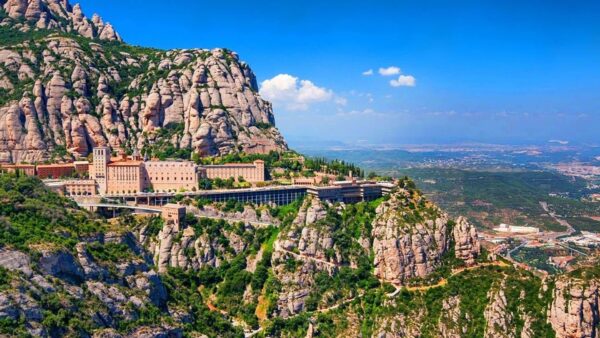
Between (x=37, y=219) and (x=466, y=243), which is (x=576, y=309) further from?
(x=37, y=219)

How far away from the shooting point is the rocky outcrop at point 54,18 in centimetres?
17191

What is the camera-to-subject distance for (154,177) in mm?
118188

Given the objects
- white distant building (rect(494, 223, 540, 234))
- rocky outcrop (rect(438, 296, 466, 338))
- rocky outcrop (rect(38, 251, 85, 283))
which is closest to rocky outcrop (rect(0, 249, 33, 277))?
rocky outcrop (rect(38, 251, 85, 283))

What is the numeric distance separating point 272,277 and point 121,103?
6937cm

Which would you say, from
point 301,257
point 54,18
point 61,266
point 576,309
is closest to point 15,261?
point 61,266

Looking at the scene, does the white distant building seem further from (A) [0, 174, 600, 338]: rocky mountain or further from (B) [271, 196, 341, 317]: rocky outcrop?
(B) [271, 196, 341, 317]: rocky outcrop

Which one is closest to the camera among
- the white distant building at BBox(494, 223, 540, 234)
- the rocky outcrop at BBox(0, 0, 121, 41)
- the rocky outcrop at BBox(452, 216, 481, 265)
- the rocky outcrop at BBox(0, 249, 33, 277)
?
the rocky outcrop at BBox(0, 249, 33, 277)

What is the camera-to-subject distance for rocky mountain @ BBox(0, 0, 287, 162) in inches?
5226

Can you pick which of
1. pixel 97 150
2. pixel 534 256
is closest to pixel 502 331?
pixel 534 256

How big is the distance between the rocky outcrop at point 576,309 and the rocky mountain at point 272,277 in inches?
6.4

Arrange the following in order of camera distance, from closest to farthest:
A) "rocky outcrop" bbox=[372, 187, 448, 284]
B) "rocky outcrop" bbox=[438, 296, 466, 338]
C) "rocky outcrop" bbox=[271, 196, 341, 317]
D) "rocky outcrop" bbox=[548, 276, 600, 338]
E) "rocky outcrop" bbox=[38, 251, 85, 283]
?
"rocky outcrop" bbox=[38, 251, 85, 283], "rocky outcrop" bbox=[548, 276, 600, 338], "rocky outcrop" bbox=[438, 296, 466, 338], "rocky outcrop" bbox=[271, 196, 341, 317], "rocky outcrop" bbox=[372, 187, 448, 284]

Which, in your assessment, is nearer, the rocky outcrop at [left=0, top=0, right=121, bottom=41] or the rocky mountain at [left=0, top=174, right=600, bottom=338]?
the rocky mountain at [left=0, top=174, right=600, bottom=338]

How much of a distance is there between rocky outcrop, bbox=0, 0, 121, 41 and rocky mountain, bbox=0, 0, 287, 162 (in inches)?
528

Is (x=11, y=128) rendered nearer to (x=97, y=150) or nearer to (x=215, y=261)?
(x=97, y=150)
